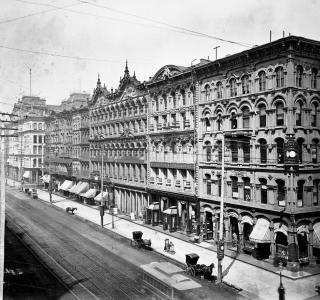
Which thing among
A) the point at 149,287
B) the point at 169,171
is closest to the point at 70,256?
the point at 149,287

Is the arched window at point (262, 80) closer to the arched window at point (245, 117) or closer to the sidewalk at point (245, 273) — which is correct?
the arched window at point (245, 117)

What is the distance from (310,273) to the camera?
Answer: 28516 mm

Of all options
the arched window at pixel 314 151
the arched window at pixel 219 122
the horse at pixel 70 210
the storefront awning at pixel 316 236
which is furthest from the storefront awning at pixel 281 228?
the horse at pixel 70 210

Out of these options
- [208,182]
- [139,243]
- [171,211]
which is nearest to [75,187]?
[171,211]

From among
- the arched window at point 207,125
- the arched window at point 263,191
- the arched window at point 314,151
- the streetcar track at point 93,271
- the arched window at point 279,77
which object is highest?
the arched window at point 279,77

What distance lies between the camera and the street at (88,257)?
78.6 feet

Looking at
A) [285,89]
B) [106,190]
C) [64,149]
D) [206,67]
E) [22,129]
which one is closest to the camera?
[285,89]

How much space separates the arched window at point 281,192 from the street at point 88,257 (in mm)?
9872

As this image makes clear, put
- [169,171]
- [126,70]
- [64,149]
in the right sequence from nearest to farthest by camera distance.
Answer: [169,171] < [126,70] < [64,149]

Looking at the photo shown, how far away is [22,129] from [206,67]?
77213mm

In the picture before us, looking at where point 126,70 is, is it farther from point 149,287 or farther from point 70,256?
point 149,287

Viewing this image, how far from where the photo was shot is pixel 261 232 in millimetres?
31766

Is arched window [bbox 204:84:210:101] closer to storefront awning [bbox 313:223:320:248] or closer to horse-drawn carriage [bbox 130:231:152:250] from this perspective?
horse-drawn carriage [bbox 130:231:152:250]

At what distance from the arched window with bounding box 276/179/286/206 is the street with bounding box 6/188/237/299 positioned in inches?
389
